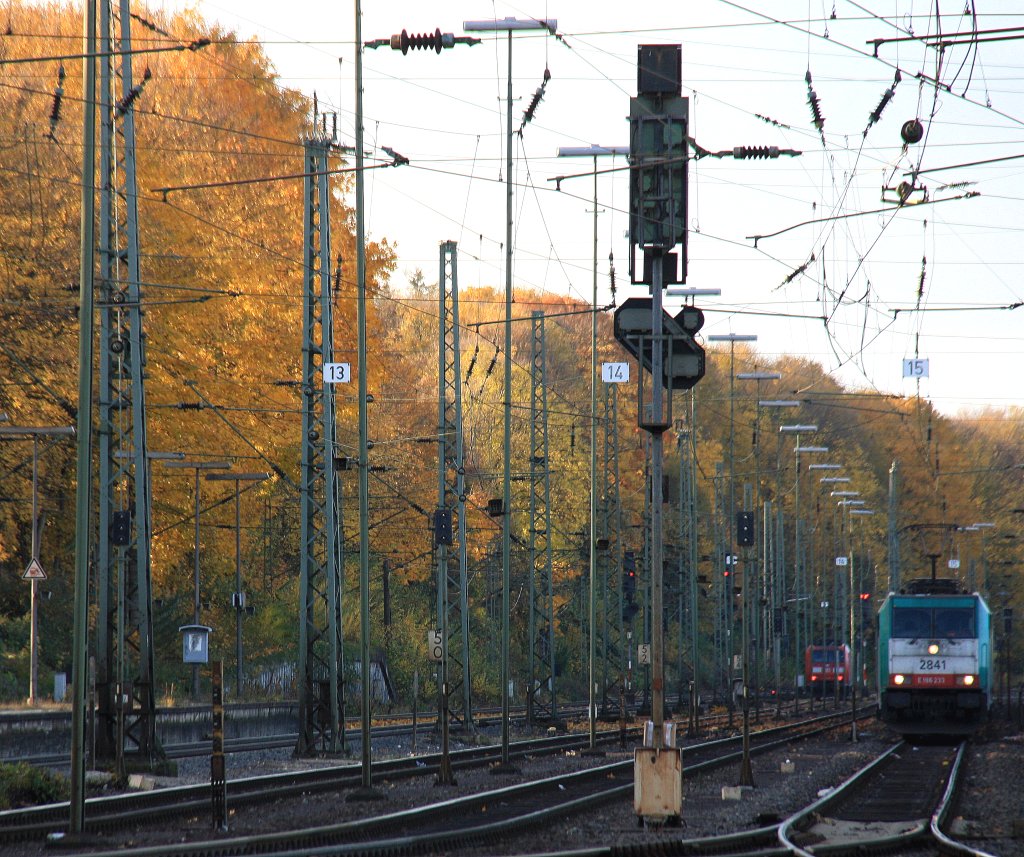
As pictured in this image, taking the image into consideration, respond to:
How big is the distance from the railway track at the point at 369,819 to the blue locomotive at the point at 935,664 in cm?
1042

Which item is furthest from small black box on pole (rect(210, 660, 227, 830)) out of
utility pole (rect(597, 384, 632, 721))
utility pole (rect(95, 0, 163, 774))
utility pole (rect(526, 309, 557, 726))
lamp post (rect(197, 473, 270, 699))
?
utility pole (rect(526, 309, 557, 726))

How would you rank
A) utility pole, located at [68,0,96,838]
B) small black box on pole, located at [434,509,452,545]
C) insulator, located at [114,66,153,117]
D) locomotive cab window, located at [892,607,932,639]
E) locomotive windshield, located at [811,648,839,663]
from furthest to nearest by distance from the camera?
1. locomotive windshield, located at [811,648,839,663]
2. locomotive cab window, located at [892,607,932,639]
3. small black box on pole, located at [434,509,452,545]
4. insulator, located at [114,66,153,117]
5. utility pole, located at [68,0,96,838]

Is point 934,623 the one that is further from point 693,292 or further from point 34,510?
point 34,510

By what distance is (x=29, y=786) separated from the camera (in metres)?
20.8

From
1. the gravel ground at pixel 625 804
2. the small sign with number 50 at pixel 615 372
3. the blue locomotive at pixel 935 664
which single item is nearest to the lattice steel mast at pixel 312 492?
the gravel ground at pixel 625 804

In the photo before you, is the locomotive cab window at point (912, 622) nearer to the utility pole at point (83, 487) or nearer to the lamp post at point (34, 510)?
the lamp post at point (34, 510)

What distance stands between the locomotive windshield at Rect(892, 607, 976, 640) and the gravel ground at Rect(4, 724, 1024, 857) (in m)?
3.38

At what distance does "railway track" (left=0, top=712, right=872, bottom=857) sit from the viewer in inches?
585

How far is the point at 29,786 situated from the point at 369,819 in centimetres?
657

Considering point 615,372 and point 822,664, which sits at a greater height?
point 615,372

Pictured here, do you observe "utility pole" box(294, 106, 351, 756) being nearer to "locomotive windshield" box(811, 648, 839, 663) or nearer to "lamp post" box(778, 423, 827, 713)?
"lamp post" box(778, 423, 827, 713)

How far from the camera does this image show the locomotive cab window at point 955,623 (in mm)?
37125

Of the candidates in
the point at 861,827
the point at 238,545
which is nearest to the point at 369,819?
the point at 861,827

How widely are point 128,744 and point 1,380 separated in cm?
1179
